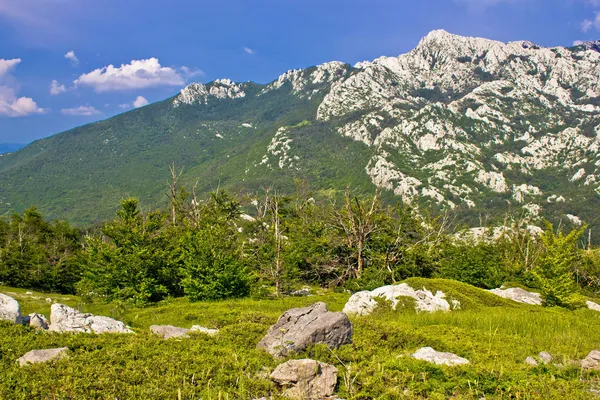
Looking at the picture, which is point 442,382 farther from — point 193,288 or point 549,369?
point 193,288

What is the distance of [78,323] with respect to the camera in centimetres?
1234

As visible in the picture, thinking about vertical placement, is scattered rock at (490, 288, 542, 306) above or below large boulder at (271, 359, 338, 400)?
below

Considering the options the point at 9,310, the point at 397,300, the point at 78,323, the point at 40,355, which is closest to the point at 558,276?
the point at 397,300

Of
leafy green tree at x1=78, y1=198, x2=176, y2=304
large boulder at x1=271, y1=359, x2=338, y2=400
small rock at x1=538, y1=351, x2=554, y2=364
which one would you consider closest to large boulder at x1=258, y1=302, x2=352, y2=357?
large boulder at x1=271, y1=359, x2=338, y2=400

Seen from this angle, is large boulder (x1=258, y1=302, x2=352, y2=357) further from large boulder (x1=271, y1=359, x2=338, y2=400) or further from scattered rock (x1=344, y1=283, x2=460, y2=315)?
scattered rock (x1=344, y1=283, x2=460, y2=315)

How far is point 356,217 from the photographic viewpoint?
120 feet

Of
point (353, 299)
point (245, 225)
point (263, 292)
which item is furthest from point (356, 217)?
point (245, 225)

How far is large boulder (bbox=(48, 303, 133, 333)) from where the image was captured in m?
11.8

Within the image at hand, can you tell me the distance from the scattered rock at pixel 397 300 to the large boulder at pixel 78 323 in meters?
10.5

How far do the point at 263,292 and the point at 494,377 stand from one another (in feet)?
66.8

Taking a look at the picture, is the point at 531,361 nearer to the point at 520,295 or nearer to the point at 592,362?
the point at 592,362

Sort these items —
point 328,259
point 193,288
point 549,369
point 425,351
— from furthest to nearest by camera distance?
point 328,259 → point 193,288 → point 425,351 → point 549,369

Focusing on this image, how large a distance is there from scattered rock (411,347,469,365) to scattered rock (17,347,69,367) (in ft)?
27.7

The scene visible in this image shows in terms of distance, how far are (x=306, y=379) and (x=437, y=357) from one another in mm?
4065
